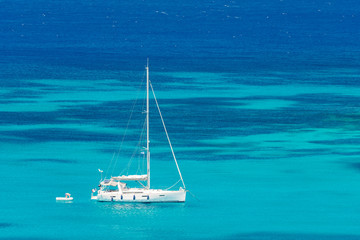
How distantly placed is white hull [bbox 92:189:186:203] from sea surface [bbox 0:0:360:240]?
42 centimetres

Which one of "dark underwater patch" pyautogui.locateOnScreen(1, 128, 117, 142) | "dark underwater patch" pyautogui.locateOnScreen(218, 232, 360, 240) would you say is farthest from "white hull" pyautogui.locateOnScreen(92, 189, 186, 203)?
"dark underwater patch" pyautogui.locateOnScreen(1, 128, 117, 142)

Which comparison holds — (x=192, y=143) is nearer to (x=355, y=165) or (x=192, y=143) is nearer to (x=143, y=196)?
(x=355, y=165)

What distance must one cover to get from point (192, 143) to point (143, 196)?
2009cm

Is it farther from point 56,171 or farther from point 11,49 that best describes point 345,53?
point 56,171

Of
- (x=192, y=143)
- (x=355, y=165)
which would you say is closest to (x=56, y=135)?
(x=192, y=143)

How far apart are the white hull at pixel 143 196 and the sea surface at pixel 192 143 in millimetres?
424

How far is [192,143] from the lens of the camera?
3401 inches

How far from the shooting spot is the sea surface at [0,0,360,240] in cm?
6425

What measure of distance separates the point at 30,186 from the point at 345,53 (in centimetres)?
10036

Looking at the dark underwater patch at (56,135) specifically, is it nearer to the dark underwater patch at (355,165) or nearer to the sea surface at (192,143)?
the sea surface at (192,143)

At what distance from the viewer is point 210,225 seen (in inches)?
2501

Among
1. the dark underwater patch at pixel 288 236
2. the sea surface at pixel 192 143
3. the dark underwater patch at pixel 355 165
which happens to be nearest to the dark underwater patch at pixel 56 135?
the sea surface at pixel 192 143

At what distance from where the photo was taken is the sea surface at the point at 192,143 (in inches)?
2530

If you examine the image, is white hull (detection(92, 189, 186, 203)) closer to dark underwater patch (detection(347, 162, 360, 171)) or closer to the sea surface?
the sea surface
